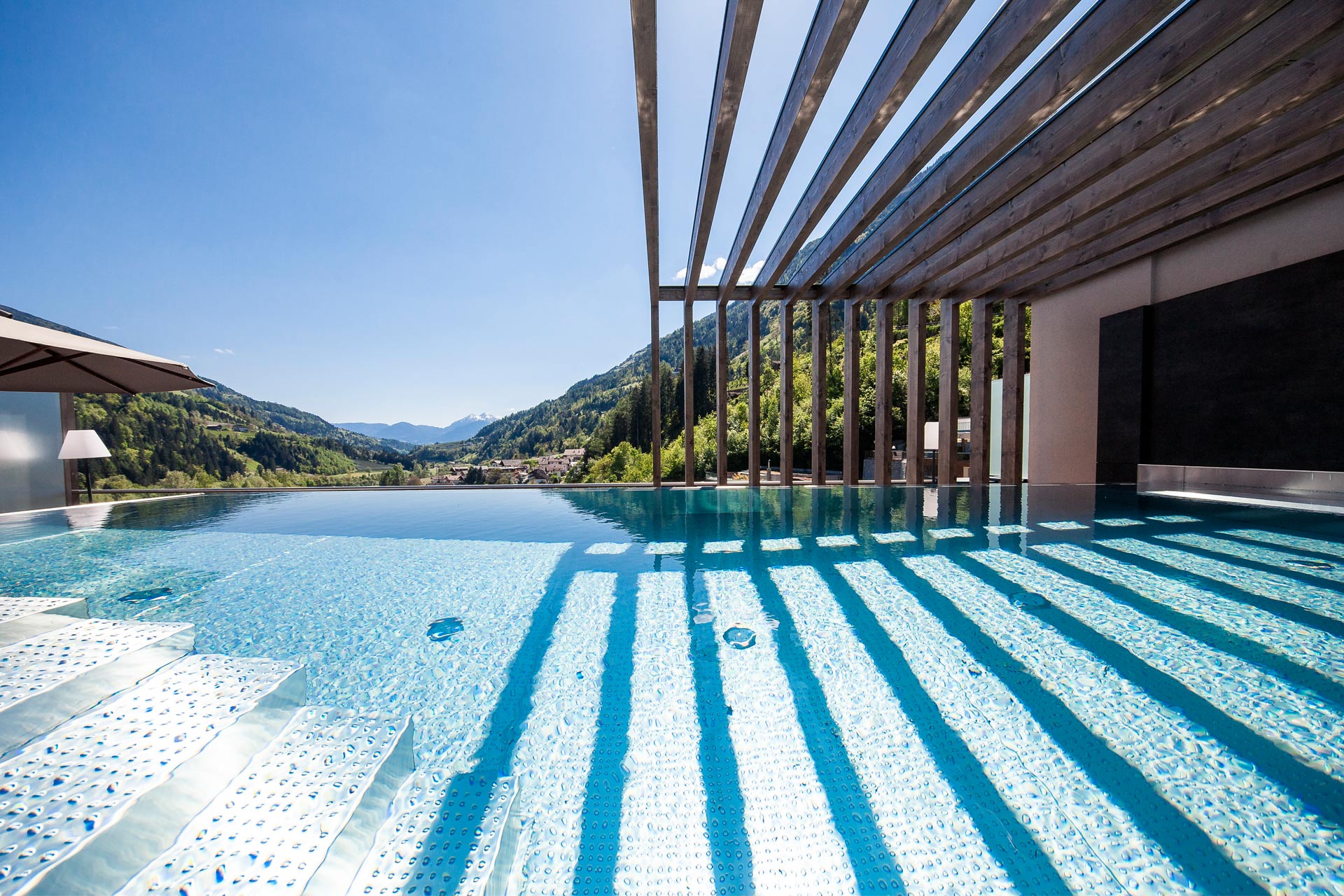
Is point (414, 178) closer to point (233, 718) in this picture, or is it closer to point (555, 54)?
point (555, 54)

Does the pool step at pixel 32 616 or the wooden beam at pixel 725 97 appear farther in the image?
the wooden beam at pixel 725 97

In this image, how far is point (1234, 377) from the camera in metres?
6.80

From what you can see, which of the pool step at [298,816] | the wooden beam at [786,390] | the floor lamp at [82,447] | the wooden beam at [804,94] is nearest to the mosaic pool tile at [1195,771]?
the pool step at [298,816]

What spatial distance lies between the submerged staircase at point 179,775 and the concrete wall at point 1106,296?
1047 centimetres

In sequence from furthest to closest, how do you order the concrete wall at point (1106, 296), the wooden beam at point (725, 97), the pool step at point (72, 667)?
1. the concrete wall at point (1106, 296)
2. the wooden beam at point (725, 97)
3. the pool step at point (72, 667)

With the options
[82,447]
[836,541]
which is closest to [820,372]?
[836,541]

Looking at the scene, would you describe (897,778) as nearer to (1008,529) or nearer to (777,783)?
(777,783)

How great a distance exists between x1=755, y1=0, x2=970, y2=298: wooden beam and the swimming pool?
11.6 ft

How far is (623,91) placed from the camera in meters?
3.76

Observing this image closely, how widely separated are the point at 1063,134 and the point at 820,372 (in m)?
4.69

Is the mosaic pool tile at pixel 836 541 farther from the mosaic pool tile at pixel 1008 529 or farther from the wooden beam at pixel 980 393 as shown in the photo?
the wooden beam at pixel 980 393

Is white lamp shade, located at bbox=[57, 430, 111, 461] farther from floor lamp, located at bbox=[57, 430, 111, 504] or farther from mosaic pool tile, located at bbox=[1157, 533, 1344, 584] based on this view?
mosaic pool tile, located at bbox=[1157, 533, 1344, 584]

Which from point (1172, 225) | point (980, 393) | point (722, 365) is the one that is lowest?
point (980, 393)

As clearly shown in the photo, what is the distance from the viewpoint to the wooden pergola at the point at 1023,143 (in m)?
3.15
